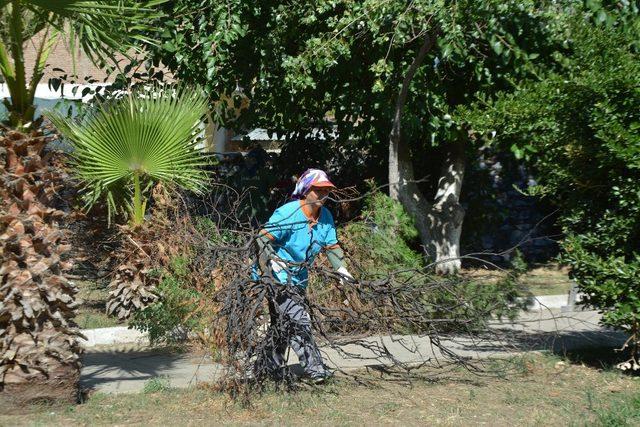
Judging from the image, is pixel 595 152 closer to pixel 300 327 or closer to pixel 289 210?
pixel 289 210

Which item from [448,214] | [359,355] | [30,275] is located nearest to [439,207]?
[448,214]

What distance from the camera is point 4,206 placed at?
20.6ft

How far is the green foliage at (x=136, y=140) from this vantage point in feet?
25.7

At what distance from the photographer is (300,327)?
6711 mm

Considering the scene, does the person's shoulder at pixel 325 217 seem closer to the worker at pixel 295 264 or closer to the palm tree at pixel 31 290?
the worker at pixel 295 264

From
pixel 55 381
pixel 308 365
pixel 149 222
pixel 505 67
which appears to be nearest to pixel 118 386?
pixel 55 381

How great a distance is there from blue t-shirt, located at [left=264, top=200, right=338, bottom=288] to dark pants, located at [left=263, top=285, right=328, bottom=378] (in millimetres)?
138

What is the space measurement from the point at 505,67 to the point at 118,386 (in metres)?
6.30

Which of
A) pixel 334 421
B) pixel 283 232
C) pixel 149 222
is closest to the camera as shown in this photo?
pixel 334 421

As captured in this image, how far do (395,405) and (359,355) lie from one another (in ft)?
3.58

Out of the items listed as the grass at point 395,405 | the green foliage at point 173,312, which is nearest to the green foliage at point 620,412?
the grass at point 395,405

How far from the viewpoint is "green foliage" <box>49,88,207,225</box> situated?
7.85 m

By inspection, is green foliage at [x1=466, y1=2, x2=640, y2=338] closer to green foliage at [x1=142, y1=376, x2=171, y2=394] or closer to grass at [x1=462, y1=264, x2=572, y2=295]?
grass at [x1=462, y1=264, x2=572, y2=295]

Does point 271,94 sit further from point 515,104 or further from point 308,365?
point 308,365
